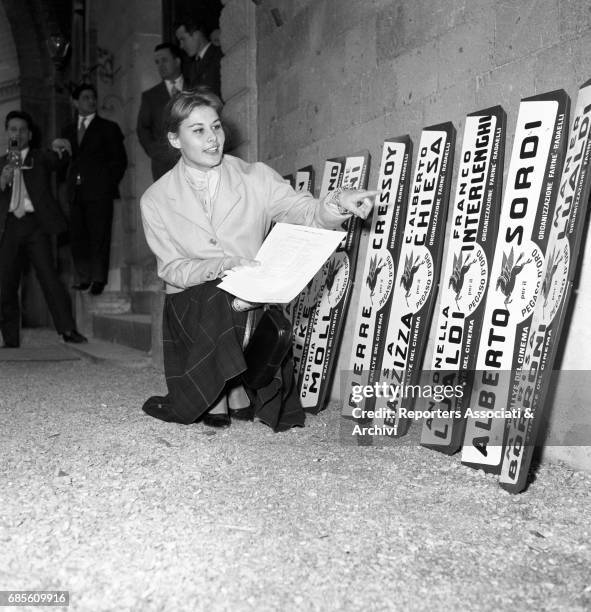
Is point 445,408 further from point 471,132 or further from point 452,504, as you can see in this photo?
point 471,132

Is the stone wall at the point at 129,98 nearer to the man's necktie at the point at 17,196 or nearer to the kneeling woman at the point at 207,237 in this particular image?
the man's necktie at the point at 17,196

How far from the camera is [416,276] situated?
2.75 m

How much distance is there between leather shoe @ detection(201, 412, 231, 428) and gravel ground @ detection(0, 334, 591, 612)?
84 mm

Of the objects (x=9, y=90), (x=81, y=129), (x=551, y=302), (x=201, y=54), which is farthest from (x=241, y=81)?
(x=9, y=90)

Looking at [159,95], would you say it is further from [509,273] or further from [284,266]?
[509,273]

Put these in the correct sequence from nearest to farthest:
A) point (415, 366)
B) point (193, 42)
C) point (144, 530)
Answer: point (144, 530) → point (415, 366) → point (193, 42)

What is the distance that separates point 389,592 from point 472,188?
1.50 metres

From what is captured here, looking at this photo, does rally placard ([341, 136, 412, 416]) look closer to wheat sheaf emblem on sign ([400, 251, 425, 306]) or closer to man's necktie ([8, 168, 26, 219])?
wheat sheaf emblem on sign ([400, 251, 425, 306])

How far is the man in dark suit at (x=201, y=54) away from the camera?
5.05m

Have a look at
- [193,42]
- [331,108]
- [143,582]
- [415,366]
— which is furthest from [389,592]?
[193,42]

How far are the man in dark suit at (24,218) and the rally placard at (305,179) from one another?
2.67 m

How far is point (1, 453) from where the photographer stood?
8.27 ft

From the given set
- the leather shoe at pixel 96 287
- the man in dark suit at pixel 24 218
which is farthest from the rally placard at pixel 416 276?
the leather shoe at pixel 96 287

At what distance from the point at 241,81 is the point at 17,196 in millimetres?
2320
